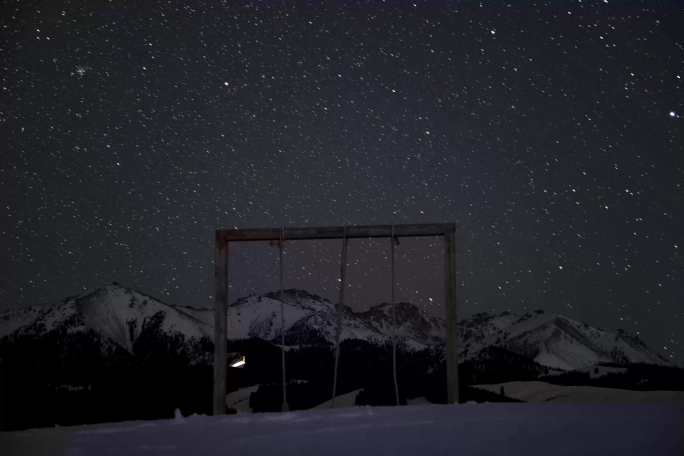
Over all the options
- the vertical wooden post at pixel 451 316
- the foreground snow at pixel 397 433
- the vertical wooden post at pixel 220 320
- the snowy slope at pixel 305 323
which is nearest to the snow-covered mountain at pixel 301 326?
the snowy slope at pixel 305 323

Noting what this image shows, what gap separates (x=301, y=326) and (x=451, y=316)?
244 feet

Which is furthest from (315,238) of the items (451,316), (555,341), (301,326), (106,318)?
(555,341)

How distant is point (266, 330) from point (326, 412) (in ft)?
243

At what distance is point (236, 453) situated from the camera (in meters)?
3.42

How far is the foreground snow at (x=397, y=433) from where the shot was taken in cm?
330

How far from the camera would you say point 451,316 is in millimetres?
5625

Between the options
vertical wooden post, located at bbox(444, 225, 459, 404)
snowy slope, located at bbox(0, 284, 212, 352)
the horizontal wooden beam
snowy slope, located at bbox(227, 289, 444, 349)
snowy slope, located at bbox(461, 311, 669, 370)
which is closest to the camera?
vertical wooden post, located at bbox(444, 225, 459, 404)

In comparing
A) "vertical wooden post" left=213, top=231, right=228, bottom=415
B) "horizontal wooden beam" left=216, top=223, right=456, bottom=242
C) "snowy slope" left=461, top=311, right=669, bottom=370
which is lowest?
"snowy slope" left=461, top=311, right=669, bottom=370

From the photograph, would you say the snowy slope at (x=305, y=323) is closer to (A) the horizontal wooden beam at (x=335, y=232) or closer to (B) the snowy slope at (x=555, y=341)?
(B) the snowy slope at (x=555, y=341)

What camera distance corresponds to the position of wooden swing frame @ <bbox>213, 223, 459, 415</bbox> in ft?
18.5

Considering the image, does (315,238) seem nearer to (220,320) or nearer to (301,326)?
(220,320)

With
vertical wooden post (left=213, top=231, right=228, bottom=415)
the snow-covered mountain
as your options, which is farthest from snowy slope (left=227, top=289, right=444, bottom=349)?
vertical wooden post (left=213, top=231, right=228, bottom=415)

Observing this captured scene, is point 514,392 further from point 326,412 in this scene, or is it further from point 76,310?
point 76,310

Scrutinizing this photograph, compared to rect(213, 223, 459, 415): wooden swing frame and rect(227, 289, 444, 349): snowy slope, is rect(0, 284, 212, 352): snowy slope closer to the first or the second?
rect(227, 289, 444, 349): snowy slope
